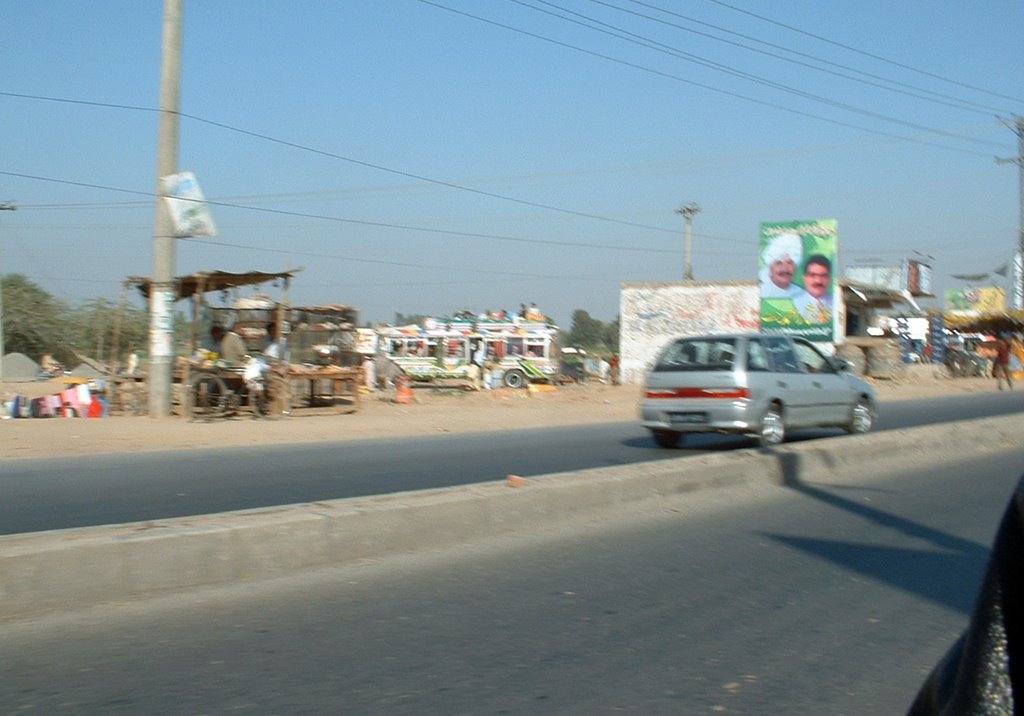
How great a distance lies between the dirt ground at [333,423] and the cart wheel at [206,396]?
0.34 meters

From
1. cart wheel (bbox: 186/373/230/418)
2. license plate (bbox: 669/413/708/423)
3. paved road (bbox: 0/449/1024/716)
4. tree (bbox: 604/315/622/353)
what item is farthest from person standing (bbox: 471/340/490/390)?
tree (bbox: 604/315/622/353)

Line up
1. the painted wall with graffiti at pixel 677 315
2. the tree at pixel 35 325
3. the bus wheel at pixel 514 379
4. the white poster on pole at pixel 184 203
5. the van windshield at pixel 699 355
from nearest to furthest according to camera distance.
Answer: the van windshield at pixel 699 355 < the white poster on pole at pixel 184 203 < the bus wheel at pixel 514 379 < the painted wall with graffiti at pixel 677 315 < the tree at pixel 35 325

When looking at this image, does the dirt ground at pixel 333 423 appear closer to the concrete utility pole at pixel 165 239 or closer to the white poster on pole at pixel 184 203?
the concrete utility pole at pixel 165 239

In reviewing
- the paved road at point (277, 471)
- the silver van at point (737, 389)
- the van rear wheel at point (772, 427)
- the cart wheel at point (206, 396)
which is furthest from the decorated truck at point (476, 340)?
the van rear wheel at point (772, 427)

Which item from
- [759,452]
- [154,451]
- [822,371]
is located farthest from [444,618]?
[822,371]

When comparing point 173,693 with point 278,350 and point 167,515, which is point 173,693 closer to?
point 167,515

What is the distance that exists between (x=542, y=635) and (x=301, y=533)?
2.01 metres

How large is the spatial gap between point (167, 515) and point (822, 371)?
10588 millimetres

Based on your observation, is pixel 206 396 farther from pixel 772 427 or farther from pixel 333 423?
pixel 772 427

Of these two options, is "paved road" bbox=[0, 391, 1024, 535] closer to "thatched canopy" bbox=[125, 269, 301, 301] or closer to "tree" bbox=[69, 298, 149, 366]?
"thatched canopy" bbox=[125, 269, 301, 301]

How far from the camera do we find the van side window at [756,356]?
14.4m

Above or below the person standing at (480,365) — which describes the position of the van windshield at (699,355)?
above

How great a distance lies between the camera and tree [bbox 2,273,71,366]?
52.2m

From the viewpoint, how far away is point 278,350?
68.6 feet
